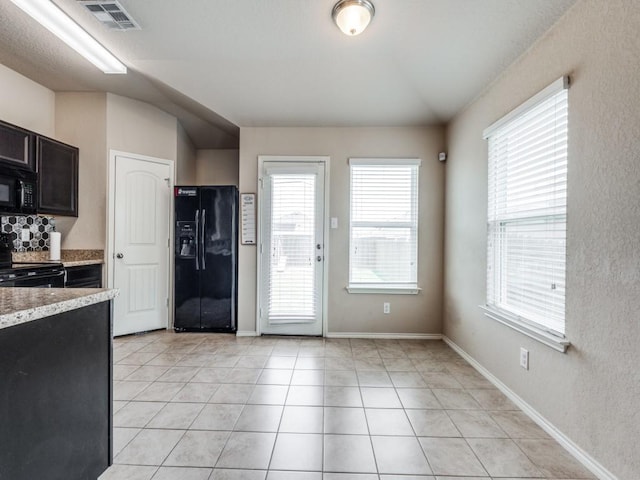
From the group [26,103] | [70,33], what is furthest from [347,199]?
[26,103]

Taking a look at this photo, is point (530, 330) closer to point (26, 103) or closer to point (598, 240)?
point (598, 240)

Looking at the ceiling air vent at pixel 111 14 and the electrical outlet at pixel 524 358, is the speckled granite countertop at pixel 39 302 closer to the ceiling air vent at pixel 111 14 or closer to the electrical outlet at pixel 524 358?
the ceiling air vent at pixel 111 14

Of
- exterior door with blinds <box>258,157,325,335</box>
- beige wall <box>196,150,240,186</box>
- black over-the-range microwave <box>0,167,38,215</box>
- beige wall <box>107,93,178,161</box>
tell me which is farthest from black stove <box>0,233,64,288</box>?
beige wall <box>196,150,240,186</box>

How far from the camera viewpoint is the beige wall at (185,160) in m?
4.07

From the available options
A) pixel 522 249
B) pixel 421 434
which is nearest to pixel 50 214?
pixel 421 434

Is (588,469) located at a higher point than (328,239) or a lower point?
lower

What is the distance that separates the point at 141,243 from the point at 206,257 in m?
0.77

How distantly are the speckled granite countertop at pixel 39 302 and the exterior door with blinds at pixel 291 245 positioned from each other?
227cm

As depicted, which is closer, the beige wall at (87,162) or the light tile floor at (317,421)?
the light tile floor at (317,421)

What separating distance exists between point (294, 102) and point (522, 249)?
7.98ft

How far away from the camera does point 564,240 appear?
1.84 meters

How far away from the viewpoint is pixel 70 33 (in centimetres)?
234

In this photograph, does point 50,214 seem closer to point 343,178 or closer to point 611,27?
point 343,178

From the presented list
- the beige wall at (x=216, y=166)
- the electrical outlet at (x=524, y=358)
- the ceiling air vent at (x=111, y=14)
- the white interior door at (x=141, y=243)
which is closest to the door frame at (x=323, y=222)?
the white interior door at (x=141, y=243)
